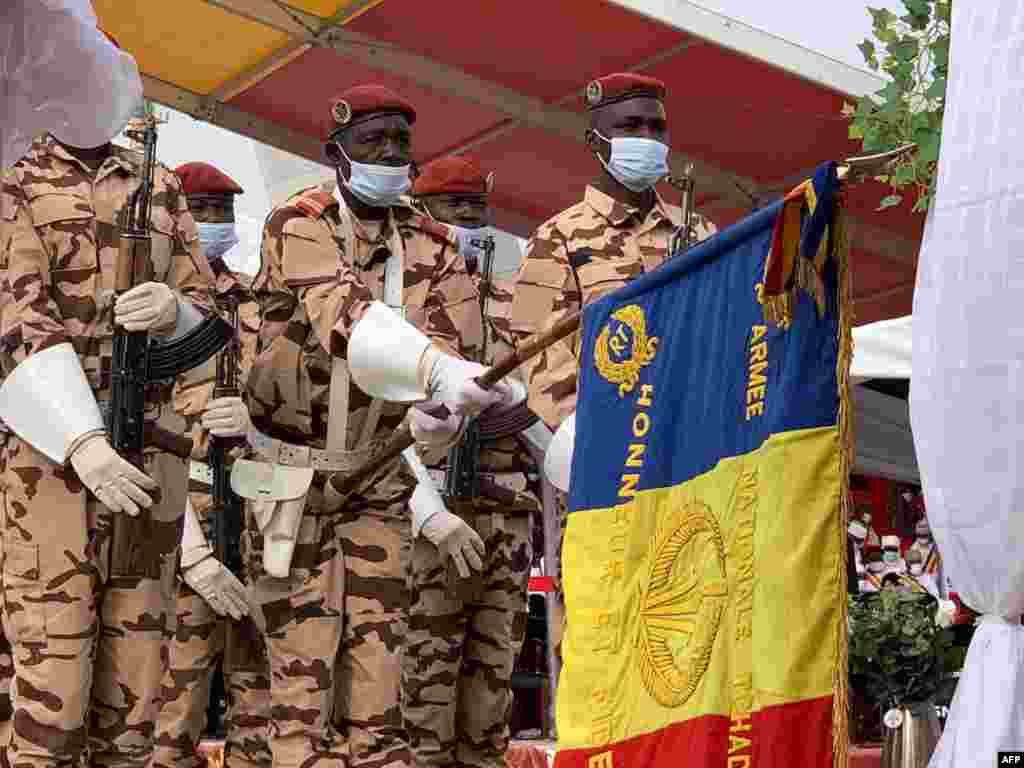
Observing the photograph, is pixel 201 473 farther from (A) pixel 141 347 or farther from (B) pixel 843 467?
(B) pixel 843 467

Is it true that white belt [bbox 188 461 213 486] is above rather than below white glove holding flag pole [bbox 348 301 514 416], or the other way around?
above

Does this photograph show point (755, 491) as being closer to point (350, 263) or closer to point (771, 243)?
point (771, 243)

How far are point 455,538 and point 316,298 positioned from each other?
64.4 inches

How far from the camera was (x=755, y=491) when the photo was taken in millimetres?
3656

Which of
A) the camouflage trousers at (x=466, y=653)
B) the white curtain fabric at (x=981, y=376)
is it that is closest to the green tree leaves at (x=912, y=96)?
the white curtain fabric at (x=981, y=376)

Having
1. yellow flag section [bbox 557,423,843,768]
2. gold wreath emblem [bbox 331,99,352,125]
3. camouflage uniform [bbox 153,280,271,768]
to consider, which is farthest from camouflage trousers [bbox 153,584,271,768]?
yellow flag section [bbox 557,423,843,768]

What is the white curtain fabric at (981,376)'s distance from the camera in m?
3.26

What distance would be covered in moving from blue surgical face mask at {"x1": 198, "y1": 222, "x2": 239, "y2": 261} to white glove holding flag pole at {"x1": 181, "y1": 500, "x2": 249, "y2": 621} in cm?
147

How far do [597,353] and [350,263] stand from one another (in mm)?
1671

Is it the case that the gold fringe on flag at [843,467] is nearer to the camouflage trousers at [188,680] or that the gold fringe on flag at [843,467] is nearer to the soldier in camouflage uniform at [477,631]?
the soldier in camouflage uniform at [477,631]

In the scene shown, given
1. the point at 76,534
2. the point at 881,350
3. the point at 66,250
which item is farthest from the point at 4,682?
the point at 881,350

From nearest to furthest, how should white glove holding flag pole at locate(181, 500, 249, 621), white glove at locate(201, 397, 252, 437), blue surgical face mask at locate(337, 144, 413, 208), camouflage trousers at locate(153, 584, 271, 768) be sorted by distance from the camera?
blue surgical face mask at locate(337, 144, 413, 208)
white glove at locate(201, 397, 252, 437)
white glove holding flag pole at locate(181, 500, 249, 621)
camouflage trousers at locate(153, 584, 271, 768)

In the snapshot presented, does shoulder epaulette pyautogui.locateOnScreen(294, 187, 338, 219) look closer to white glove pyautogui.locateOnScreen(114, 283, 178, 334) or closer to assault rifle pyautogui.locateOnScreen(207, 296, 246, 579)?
white glove pyautogui.locateOnScreen(114, 283, 178, 334)

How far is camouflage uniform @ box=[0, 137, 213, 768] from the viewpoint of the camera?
532cm
